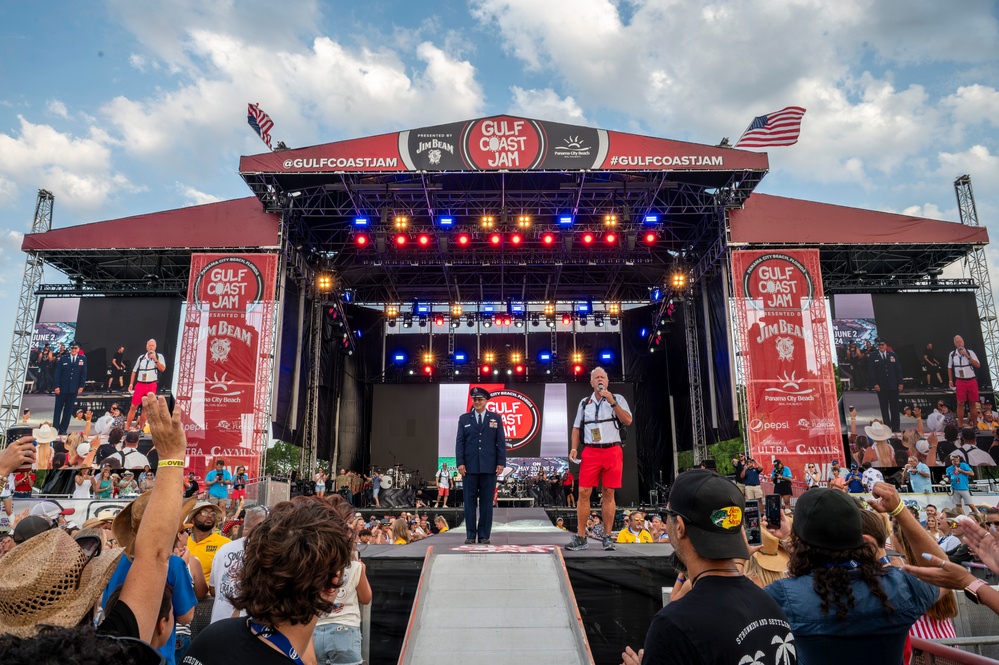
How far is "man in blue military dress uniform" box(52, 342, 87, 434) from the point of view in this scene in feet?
61.9

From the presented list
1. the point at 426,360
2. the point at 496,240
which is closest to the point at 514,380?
the point at 426,360

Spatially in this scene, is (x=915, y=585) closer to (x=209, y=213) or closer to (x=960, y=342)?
(x=209, y=213)

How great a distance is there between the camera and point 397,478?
2398 cm

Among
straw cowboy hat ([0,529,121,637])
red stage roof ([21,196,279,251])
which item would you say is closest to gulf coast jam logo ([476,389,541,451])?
red stage roof ([21,196,279,251])

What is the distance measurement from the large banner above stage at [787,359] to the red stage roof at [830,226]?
599 millimetres

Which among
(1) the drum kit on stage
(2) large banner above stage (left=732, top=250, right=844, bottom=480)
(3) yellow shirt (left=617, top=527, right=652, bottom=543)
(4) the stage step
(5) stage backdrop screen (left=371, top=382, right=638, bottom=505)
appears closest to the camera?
(4) the stage step

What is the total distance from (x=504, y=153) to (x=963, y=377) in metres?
15.1

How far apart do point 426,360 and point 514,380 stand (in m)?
3.74

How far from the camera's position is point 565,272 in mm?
23625

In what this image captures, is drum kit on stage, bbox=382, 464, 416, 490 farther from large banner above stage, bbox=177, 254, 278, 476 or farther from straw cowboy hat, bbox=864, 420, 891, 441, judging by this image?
straw cowboy hat, bbox=864, 420, 891, 441

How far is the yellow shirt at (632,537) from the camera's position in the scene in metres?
10.2

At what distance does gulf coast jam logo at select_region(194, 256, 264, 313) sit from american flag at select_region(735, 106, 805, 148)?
1332cm

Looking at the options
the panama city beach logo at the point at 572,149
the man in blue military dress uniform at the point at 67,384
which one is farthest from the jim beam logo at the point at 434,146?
the man in blue military dress uniform at the point at 67,384

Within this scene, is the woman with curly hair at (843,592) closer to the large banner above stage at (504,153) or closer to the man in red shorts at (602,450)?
the man in red shorts at (602,450)
